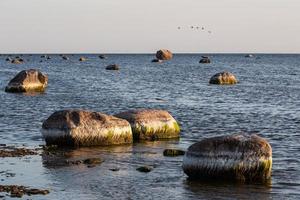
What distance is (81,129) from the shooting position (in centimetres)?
2886

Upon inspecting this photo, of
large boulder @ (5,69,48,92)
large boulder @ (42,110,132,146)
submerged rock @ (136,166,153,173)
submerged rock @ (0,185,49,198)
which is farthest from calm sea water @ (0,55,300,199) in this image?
large boulder @ (5,69,48,92)

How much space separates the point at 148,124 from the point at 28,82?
33.1 m

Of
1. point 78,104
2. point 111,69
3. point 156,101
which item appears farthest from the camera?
point 111,69

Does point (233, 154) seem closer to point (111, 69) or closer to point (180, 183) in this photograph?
point (180, 183)

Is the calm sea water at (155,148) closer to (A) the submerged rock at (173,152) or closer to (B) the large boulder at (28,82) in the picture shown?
(A) the submerged rock at (173,152)

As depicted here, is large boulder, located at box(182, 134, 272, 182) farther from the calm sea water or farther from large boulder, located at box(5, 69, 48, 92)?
large boulder, located at box(5, 69, 48, 92)

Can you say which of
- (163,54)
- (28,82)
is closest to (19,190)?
(28,82)

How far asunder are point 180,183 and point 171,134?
10821mm

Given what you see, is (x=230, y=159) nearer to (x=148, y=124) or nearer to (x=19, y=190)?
(x=19, y=190)

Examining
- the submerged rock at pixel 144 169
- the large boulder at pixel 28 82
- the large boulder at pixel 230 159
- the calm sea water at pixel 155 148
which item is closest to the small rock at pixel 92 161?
the calm sea water at pixel 155 148

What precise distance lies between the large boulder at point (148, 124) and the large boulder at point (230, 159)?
9.00m

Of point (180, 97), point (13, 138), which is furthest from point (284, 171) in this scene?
point (180, 97)

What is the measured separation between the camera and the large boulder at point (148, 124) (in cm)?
3128

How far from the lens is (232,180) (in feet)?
72.8
